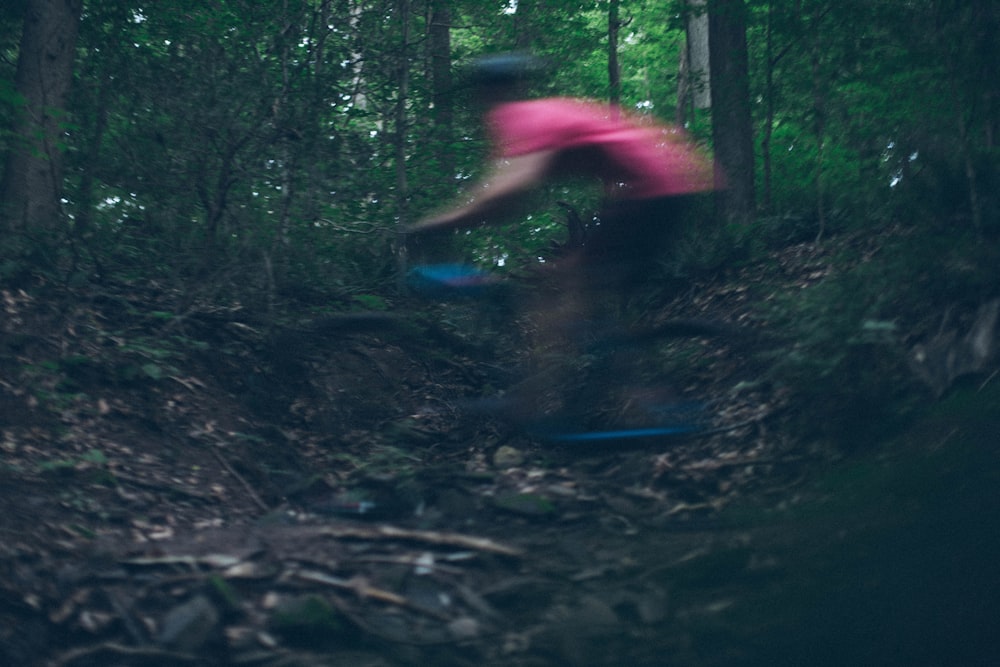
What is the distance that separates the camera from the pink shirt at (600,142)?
4.17 metres

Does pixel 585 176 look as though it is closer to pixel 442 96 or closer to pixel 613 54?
pixel 442 96

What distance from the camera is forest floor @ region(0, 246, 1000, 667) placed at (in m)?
2.62

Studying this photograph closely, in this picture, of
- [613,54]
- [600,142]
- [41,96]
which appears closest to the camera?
[600,142]

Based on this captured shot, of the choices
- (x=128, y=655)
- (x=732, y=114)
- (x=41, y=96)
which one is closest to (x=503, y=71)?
(x=128, y=655)

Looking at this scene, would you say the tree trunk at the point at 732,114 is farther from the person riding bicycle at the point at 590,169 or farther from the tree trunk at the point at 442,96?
the person riding bicycle at the point at 590,169

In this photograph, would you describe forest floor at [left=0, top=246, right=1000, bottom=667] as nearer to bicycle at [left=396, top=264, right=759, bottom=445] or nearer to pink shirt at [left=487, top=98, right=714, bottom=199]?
bicycle at [left=396, top=264, right=759, bottom=445]

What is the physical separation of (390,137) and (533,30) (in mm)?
4463

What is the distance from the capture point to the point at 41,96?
24.0 feet

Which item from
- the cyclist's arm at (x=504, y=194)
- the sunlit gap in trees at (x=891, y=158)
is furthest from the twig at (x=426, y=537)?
the sunlit gap in trees at (x=891, y=158)

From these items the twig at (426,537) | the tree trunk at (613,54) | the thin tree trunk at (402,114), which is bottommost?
the twig at (426,537)

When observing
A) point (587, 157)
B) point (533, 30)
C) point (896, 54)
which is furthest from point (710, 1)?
point (587, 157)

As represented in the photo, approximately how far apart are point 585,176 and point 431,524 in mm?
1945

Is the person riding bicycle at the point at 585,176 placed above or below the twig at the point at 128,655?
above

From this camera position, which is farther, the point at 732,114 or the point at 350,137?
the point at 732,114
